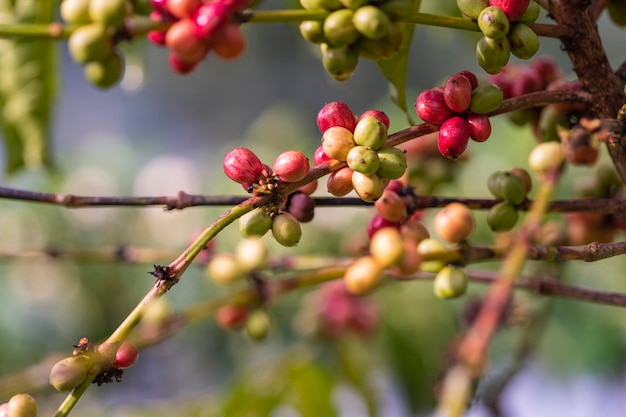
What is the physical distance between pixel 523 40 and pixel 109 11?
24cm

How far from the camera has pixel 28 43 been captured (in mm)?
811

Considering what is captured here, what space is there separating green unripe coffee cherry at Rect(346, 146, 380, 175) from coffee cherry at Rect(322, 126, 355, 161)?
0.6 inches

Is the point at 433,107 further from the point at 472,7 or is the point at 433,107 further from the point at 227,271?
the point at 227,271

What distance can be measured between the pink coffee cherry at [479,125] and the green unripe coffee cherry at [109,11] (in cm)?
21

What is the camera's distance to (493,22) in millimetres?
442

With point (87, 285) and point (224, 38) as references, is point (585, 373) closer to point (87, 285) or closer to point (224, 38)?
point (224, 38)

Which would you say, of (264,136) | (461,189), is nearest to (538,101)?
(461,189)

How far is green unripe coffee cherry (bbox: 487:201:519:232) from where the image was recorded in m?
0.54

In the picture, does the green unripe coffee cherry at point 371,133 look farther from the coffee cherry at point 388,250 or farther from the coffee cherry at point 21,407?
the coffee cherry at point 21,407

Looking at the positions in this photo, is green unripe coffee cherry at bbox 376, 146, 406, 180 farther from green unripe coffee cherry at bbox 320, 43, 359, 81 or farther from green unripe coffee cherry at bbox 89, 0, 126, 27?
green unripe coffee cherry at bbox 89, 0, 126, 27

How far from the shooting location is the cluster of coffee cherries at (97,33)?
41 cm

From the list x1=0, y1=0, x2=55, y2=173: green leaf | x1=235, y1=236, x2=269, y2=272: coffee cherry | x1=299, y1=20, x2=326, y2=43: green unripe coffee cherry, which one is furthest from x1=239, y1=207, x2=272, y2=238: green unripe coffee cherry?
x1=0, y1=0, x2=55, y2=173: green leaf

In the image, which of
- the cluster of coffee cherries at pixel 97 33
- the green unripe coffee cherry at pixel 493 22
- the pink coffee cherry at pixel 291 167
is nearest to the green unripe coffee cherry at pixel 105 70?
the cluster of coffee cherries at pixel 97 33

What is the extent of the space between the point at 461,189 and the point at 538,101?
77 cm
